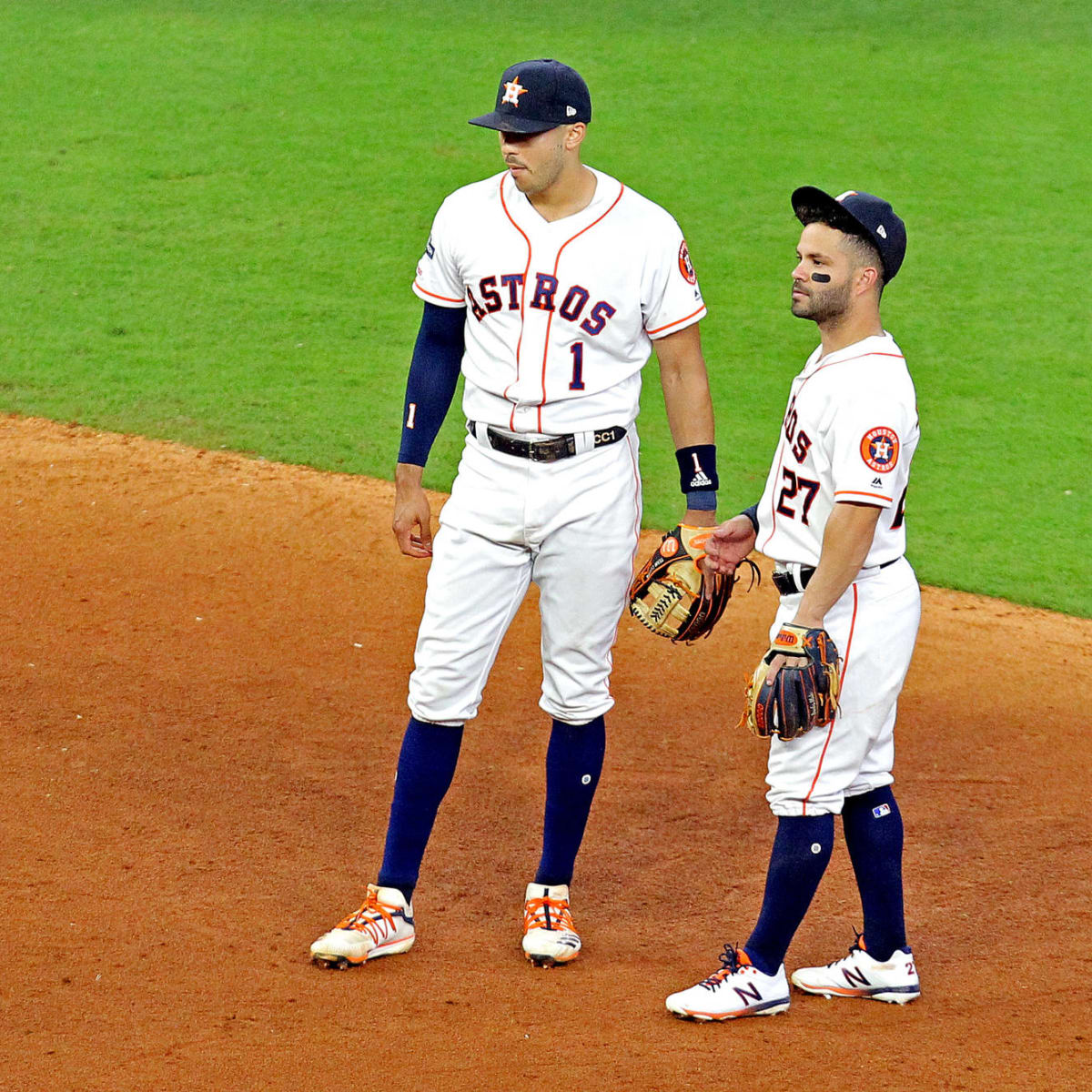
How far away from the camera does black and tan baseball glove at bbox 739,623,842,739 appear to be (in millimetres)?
2959

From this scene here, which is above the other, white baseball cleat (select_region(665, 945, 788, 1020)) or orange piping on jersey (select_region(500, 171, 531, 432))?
orange piping on jersey (select_region(500, 171, 531, 432))

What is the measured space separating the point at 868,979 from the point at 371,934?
115 centimetres

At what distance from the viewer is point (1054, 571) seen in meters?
5.90

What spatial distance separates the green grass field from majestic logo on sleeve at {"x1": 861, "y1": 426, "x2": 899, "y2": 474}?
3.08m

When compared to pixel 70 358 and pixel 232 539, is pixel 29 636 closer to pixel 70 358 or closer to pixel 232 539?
pixel 232 539

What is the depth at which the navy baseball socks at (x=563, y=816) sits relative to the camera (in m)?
3.50

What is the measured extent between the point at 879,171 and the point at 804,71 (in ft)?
5.95

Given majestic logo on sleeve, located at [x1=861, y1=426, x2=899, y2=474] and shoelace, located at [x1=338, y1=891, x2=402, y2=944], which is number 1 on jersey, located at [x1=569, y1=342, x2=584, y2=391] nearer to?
majestic logo on sleeve, located at [x1=861, y1=426, x2=899, y2=474]

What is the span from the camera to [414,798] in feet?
11.3

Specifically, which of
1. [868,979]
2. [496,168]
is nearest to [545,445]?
[868,979]

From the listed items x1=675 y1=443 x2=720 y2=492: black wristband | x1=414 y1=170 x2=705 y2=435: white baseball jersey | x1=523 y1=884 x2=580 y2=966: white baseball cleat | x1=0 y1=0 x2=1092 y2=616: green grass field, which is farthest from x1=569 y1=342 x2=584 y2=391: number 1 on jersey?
x1=0 y1=0 x2=1092 y2=616: green grass field

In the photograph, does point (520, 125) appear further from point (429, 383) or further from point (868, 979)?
point (868, 979)

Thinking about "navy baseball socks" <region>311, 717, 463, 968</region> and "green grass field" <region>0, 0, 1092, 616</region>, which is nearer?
"navy baseball socks" <region>311, 717, 463, 968</region>

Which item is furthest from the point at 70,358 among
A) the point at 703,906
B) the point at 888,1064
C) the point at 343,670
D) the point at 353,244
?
the point at 888,1064
